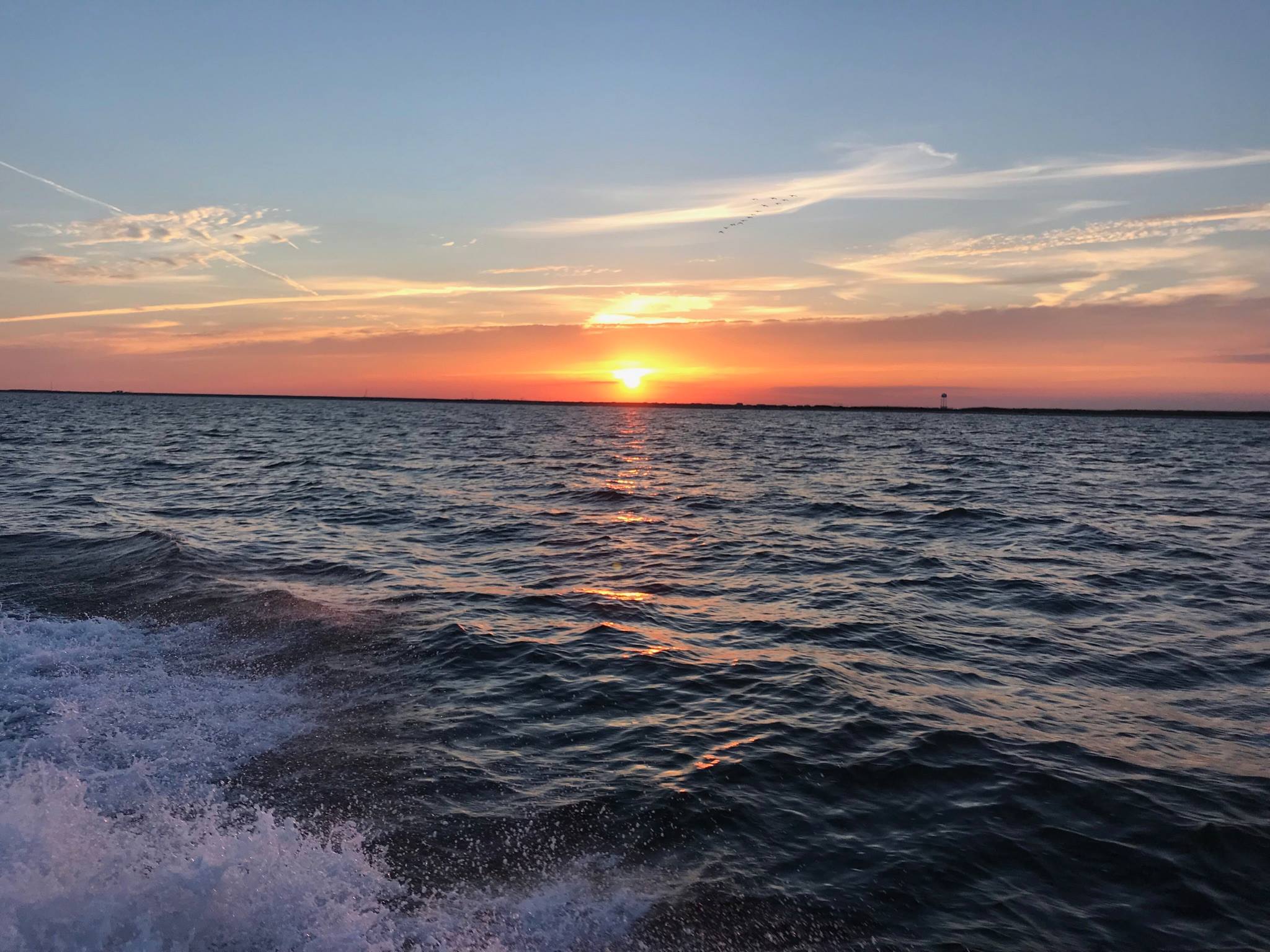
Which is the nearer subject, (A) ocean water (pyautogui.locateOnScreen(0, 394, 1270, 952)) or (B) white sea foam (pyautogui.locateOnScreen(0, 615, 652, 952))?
(B) white sea foam (pyautogui.locateOnScreen(0, 615, 652, 952))

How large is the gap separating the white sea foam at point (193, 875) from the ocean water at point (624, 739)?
0.10 feet

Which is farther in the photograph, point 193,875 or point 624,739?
point 624,739

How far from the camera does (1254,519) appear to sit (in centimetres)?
2997

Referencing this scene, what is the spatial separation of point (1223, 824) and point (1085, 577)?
12.6 metres

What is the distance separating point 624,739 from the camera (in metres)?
10.3

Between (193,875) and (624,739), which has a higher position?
(193,875)

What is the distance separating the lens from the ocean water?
6.64 meters

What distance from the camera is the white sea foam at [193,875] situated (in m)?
5.91

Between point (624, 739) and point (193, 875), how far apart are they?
511cm

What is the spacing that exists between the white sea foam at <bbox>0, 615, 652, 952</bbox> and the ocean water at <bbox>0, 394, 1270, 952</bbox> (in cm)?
3

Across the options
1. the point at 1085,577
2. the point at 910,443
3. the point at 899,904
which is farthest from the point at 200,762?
the point at 910,443

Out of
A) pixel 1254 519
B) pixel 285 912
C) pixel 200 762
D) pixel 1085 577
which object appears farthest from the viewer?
pixel 1254 519

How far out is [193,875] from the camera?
6.47 meters

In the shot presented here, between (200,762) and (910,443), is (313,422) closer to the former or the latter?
(910,443)
